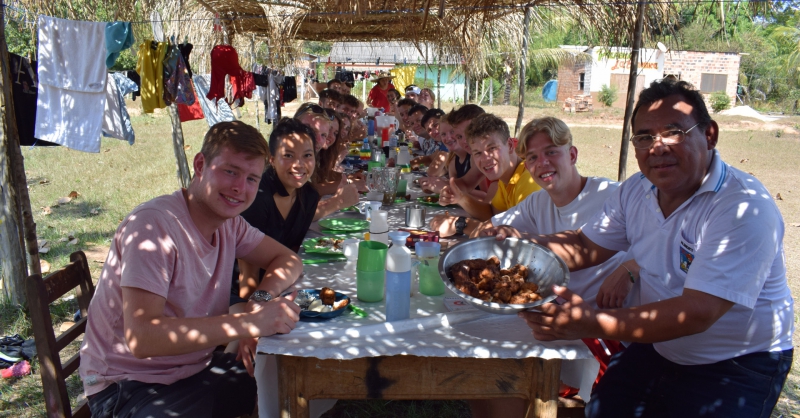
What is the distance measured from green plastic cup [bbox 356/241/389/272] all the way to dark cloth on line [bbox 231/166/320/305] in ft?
2.88

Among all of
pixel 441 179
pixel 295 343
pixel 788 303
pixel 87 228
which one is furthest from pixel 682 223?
pixel 87 228

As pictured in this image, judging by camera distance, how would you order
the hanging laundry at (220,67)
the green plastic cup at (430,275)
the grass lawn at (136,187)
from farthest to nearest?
the hanging laundry at (220,67), the grass lawn at (136,187), the green plastic cup at (430,275)

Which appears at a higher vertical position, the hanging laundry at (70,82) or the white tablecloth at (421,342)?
the hanging laundry at (70,82)

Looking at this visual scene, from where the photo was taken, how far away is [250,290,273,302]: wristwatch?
2.05 metres

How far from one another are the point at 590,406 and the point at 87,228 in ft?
20.5

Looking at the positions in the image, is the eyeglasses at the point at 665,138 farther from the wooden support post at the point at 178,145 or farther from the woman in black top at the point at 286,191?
the wooden support post at the point at 178,145

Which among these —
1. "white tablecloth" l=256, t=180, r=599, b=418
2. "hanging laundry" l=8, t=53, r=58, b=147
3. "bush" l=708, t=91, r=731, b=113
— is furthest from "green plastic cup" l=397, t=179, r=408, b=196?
"bush" l=708, t=91, r=731, b=113

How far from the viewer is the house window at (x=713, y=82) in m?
30.5

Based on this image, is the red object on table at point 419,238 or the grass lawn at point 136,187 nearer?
the red object on table at point 419,238

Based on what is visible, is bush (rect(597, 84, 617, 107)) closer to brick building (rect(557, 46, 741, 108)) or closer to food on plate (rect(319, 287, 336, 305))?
brick building (rect(557, 46, 741, 108))

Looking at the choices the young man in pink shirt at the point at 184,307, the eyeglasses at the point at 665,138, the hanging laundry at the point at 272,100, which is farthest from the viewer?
the hanging laundry at the point at 272,100

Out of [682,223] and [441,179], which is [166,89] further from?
[682,223]

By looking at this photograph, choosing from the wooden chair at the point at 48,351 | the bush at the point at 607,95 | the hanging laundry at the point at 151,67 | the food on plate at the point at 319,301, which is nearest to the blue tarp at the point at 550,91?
the bush at the point at 607,95

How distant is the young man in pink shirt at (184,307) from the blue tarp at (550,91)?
34.2 m
